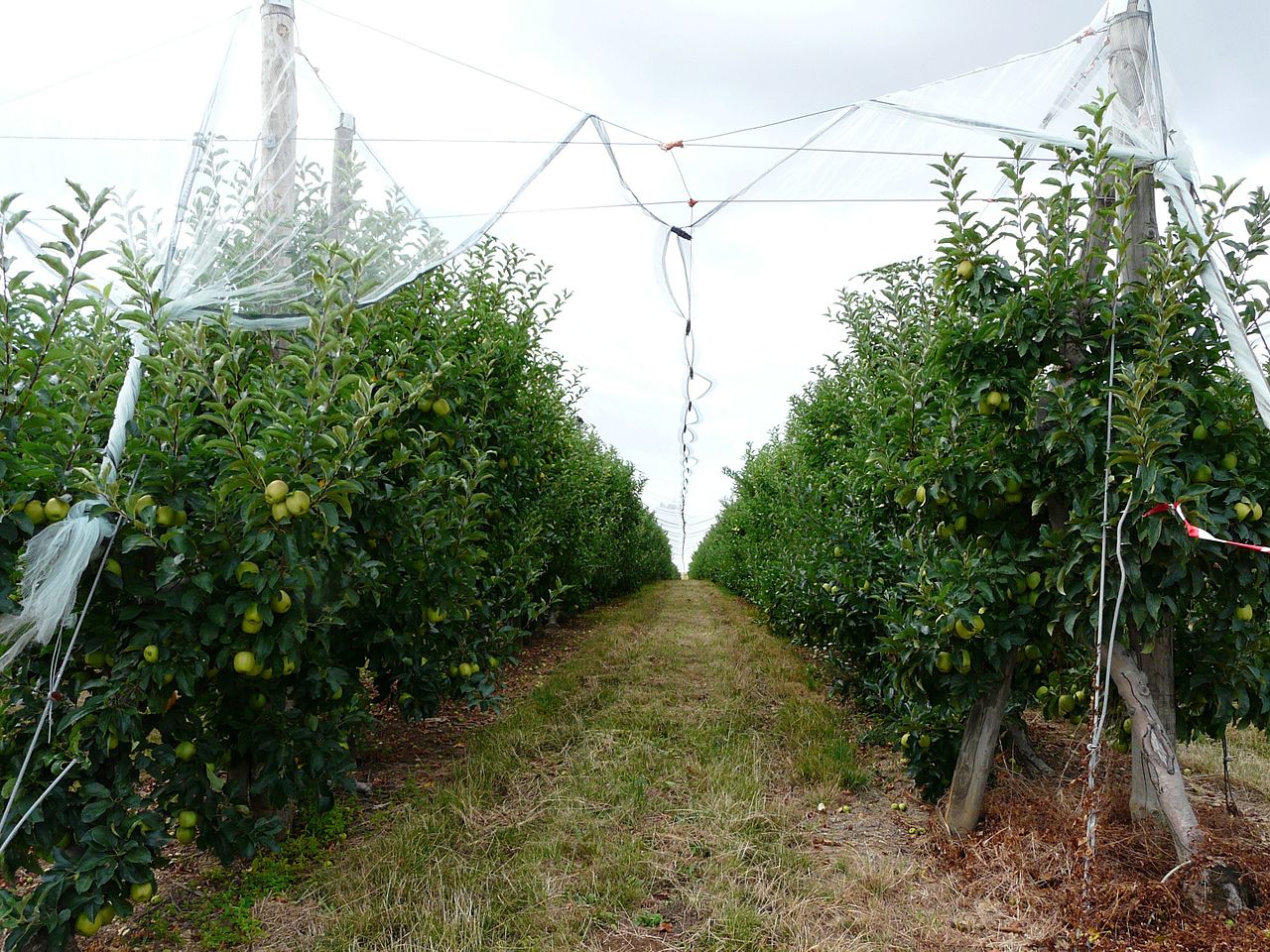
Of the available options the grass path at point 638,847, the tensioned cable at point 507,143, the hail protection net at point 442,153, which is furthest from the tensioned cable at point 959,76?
the grass path at point 638,847

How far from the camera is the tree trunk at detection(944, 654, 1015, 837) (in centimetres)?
327

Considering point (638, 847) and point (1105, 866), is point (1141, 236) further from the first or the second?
point (638, 847)

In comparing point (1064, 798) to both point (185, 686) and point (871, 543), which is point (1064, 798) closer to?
point (871, 543)

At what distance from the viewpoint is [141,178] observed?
102 inches

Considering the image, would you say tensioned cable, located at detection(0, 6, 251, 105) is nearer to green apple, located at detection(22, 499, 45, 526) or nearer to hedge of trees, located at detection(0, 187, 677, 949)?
hedge of trees, located at detection(0, 187, 677, 949)

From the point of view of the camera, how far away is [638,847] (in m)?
3.22

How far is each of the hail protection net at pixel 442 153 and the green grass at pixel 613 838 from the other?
7.21 feet

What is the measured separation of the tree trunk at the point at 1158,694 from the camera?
112 inches

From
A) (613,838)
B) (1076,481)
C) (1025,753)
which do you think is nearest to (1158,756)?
(1076,481)

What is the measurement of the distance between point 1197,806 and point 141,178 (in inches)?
196

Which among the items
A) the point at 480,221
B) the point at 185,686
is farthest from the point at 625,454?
the point at 185,686

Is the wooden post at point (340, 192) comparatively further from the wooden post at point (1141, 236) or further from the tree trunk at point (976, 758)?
the tree trunk at point (976, 758)

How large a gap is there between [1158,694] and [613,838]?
7.58ft

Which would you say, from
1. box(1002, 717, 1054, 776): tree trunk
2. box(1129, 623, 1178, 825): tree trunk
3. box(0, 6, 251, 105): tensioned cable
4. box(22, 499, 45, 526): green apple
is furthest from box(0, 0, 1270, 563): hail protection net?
box(1002, 717, 1054, 776): tree trunk
